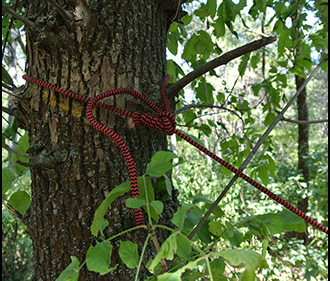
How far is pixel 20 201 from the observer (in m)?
0.90

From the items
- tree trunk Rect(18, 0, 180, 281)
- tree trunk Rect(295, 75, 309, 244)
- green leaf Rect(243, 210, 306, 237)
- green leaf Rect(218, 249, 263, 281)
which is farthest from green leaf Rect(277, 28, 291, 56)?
tree trunk Rect(295, 75, 309, 244)

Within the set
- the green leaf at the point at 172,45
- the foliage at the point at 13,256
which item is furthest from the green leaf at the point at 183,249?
the foliage at the point at 13,256

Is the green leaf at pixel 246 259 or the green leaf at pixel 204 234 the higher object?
the green leaf at pixel 246 259

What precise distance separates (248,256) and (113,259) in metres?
0.47

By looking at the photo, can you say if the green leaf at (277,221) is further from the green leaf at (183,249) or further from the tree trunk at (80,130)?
the tree trunk at (80,130)

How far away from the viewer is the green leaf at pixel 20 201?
0.90m

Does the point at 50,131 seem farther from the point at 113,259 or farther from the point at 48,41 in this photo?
the point at 113,259

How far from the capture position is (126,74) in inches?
Answer: 32.7

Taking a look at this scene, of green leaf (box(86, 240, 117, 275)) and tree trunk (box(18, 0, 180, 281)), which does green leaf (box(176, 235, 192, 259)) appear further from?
tree trunk (box(18, 0, 180, 281))

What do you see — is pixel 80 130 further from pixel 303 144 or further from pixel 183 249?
pixel 303 144

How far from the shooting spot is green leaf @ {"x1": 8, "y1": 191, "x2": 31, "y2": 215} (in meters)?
0.90

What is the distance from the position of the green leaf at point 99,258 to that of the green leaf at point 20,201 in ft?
1.69

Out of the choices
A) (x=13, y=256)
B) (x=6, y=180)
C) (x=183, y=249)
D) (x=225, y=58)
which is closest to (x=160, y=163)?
(x=183, y=249)

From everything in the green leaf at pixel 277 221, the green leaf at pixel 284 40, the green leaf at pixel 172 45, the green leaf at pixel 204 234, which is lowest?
the green leaf at pixel 204 234
